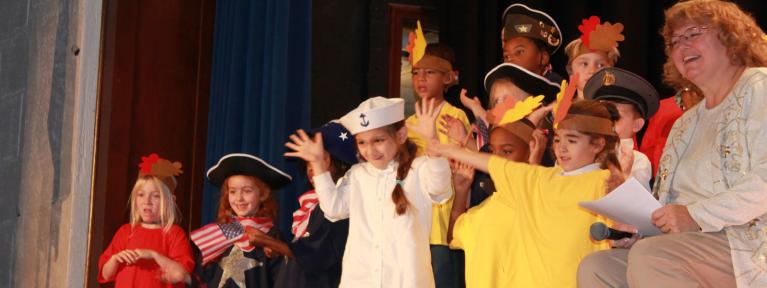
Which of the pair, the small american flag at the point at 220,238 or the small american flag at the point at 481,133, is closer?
the small american flag at the point at 481,133

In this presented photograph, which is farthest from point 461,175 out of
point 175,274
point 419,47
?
point 175,274

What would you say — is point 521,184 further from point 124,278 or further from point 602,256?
point 124,278

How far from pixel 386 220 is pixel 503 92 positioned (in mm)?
633

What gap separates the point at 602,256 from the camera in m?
2.96

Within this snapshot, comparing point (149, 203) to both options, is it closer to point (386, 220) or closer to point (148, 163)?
point (148, 163)

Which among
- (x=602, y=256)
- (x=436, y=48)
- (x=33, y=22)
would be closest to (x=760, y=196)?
(x=602, y=256)

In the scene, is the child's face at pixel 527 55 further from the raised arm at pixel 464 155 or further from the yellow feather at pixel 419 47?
the raised arm at pixel 464 155

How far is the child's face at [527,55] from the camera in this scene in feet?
13.7

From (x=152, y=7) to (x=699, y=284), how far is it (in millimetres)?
3267

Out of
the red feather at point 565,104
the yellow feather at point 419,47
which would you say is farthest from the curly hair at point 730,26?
the yellow feather at point 419,47

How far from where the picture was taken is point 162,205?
4.63 m

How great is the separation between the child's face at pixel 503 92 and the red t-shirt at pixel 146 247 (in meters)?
1.43

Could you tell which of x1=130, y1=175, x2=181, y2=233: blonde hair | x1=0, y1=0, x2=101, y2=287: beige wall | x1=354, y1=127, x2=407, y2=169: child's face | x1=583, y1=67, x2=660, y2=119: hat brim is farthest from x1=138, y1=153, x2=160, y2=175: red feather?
x1=583, y1=67, x2=660, y2=119: hat brim

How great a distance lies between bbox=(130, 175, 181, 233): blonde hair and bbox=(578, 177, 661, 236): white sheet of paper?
2.26 metres
